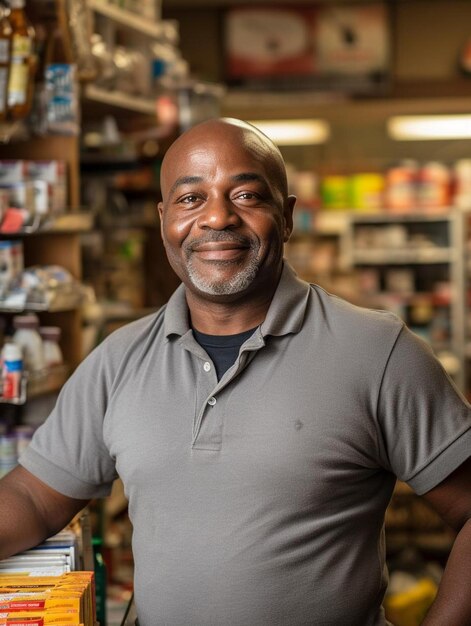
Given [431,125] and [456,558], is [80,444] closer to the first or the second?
[456,558]

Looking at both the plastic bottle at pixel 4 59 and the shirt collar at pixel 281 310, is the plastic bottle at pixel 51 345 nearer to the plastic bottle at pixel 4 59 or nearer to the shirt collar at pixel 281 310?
the plastic bottle at pixel 4 59

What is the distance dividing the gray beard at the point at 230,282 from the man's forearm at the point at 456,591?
0.66m

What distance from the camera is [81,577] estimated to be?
201cm

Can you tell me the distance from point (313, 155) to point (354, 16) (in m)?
2.31

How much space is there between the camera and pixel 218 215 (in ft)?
6.68

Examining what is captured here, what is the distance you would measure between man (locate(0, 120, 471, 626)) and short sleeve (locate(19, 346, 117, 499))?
Result: 0.19 feet

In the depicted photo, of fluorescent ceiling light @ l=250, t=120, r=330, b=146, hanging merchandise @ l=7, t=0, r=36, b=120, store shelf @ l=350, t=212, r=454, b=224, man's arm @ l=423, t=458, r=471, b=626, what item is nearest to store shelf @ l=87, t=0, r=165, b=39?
hanging merchandise @ l=7, t=0, r=36, b=120

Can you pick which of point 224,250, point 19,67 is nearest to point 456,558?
point 224,250

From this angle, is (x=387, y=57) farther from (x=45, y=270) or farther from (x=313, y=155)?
(x=45, y=270)

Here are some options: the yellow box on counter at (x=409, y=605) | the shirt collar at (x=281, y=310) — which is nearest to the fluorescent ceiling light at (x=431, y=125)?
the yellow box on counter at (x=409, y=605)

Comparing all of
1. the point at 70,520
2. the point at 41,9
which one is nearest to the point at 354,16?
the point at 41,9

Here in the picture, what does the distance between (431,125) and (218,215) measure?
25.8ft

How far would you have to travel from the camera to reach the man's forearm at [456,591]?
1994 mm

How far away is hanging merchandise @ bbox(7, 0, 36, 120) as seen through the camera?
2.85 metres
